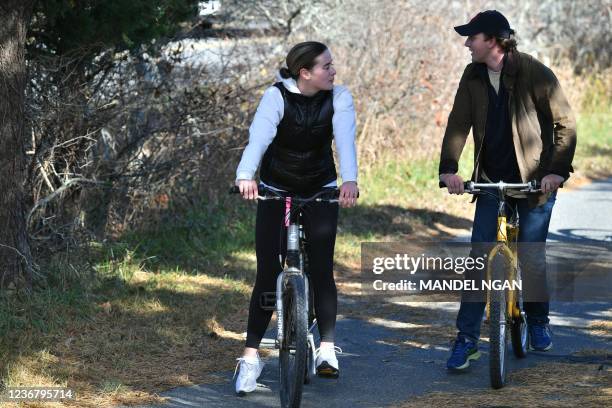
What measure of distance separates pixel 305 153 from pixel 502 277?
1.27 metres

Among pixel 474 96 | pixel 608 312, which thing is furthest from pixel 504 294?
pixel 608 312

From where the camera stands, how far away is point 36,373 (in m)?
7.02

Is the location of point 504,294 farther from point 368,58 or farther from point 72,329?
point 368,58

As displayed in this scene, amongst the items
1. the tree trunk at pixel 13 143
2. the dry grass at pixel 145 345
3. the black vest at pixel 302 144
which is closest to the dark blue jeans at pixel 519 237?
the black vest at pixel 302 144

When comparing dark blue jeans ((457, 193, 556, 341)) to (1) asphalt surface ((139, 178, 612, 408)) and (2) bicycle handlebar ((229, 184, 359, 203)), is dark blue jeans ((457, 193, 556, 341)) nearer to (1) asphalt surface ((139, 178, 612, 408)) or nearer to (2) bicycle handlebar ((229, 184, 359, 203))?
(1) asphalt surface ((139, 178, 612, 408))

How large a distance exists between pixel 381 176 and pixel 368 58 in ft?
5.07

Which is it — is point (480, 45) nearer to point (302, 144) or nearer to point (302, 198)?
point (302, 144)

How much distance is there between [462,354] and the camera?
7070 mm

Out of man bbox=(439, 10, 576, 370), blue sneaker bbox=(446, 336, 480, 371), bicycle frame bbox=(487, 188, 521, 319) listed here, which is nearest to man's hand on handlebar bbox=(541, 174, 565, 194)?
man bbox=(439, 10, 576, 370)

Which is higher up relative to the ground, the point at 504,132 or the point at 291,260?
the point at 504,132

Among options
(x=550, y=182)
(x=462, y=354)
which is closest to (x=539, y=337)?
(x=462, y=354)

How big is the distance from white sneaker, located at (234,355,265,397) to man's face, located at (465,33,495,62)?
2098 mm

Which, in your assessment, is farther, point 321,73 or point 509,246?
point 509,246

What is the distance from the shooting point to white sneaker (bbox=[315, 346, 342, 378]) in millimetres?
6691
